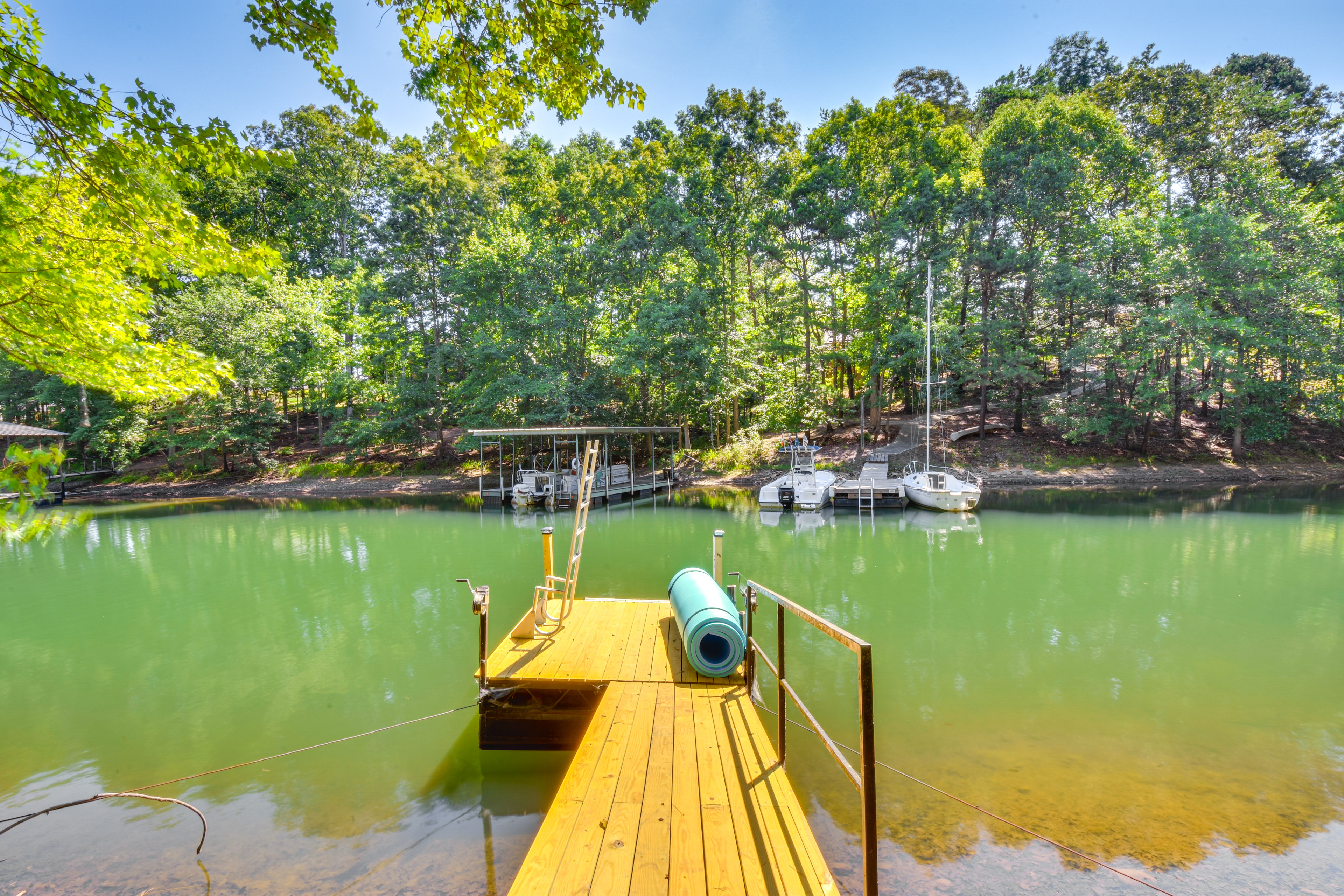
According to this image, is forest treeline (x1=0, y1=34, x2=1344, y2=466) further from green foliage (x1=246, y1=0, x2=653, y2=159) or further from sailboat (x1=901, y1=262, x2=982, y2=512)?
green foliage (x1=246, y1=0, x2=653, y2=159)

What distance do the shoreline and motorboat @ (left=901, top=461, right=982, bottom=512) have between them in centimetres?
433

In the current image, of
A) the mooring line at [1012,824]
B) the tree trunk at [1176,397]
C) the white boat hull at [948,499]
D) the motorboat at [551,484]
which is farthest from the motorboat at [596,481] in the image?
the tree trunk at [1176,397]

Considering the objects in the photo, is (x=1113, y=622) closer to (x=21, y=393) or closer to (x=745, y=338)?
(x=745, y=338)

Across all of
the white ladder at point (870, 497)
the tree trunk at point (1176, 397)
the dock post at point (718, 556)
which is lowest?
the white ladder at point (870, 497)

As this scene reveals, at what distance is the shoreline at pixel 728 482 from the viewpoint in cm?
2094

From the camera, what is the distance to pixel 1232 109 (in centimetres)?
2448

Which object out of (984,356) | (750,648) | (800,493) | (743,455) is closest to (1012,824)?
(750,648)

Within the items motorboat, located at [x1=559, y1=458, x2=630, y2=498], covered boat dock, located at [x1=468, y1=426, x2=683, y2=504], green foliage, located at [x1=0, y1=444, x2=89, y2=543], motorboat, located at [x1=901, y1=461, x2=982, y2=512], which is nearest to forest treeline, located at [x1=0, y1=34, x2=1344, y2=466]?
covered boat dock, located at [x1=468, y1=426, x2=683, y2=504]

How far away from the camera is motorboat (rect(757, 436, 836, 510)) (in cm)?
1816

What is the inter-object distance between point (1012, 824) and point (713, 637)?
2378 millimetres

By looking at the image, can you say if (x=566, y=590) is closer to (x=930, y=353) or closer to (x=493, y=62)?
(x=493, y=62)

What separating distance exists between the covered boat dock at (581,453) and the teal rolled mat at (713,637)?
12.8 m

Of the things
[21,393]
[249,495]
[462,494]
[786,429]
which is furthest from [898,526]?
[21,393]

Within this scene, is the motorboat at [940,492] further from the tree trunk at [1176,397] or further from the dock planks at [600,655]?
the dock planks at [600,655]
